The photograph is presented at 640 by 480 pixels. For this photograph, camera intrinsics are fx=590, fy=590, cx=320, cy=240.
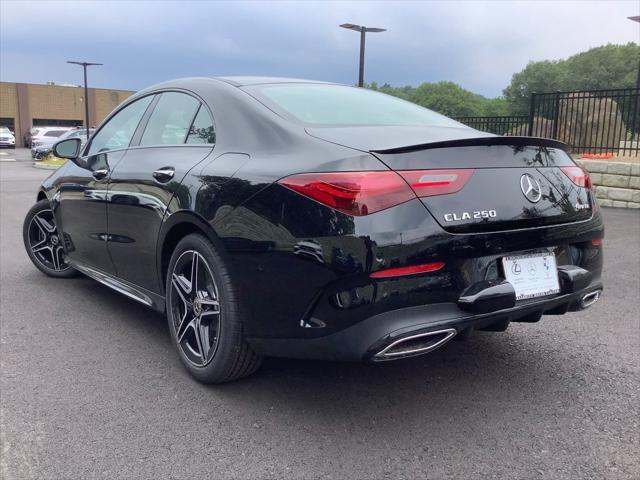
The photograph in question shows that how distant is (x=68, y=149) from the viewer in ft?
15.3

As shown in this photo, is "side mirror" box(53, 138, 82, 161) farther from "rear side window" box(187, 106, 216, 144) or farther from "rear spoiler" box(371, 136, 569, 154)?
"rear spoiler" box(371, 136, 569, 154)

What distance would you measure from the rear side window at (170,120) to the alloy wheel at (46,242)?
1785 mm

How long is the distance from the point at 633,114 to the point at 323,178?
10390 mm

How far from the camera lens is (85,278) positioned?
209 inches

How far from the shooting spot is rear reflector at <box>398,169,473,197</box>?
2.38 meters

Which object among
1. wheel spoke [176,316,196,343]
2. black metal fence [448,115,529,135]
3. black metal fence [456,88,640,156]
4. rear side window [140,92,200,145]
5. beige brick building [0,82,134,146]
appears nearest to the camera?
wheel spoke [176,316,196,343]

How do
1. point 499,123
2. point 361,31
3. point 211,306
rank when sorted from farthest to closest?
point 361,31
point 499,123
point 211,306

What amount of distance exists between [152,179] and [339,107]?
1139 mm

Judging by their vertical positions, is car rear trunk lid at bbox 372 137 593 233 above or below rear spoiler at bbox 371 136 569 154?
below

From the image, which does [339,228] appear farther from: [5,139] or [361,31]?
[5,139]

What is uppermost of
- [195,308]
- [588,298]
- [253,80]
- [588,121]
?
[588,121]

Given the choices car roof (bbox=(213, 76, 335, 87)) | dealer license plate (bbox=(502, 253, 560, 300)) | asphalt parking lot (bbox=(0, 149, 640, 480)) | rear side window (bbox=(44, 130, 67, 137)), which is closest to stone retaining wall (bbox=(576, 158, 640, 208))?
asphalt parking lot (bbox=(0, 149, 640, 480))

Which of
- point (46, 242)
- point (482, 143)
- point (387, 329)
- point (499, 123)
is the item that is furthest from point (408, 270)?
point (499, 123)

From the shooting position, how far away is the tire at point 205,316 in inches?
110
